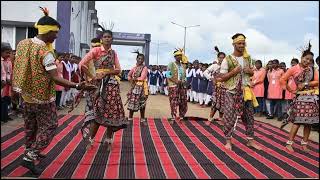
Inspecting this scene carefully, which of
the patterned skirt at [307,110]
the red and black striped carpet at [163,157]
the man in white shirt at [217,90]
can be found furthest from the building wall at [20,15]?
the patterned skirt at [307,110]

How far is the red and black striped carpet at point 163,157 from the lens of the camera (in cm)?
510

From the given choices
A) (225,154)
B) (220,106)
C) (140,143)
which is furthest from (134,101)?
(225,154)

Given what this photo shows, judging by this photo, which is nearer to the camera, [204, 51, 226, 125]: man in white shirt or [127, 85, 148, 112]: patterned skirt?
[127, 85, 148, 112]: patterned skirt

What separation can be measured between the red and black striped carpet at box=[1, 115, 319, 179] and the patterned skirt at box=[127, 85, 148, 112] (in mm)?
1268

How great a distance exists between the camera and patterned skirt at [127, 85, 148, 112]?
10.1m

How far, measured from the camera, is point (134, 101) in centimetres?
1009

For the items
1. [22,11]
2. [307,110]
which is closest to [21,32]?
[22,11]

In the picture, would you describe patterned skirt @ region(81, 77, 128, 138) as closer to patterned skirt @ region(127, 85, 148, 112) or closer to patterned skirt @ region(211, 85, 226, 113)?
patterned skirt @ region(127, 85, 148, 112)

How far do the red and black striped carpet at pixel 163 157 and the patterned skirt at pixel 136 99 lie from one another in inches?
49.9

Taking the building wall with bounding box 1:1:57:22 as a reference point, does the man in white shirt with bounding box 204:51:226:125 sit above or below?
below

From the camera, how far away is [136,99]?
10.1 meters

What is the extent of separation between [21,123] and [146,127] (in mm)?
2619

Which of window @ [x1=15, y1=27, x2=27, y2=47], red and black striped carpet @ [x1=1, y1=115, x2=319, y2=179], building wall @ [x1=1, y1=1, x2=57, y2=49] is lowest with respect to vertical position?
red and black striped carpet @ [x1=1, y1=115, x2=319, y2=179]

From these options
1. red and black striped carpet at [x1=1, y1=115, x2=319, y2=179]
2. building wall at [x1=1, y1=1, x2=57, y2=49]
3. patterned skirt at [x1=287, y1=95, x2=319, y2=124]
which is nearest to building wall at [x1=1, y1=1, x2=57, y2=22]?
building wall at [x1=1, y1=1, x2=57, y2=49]
